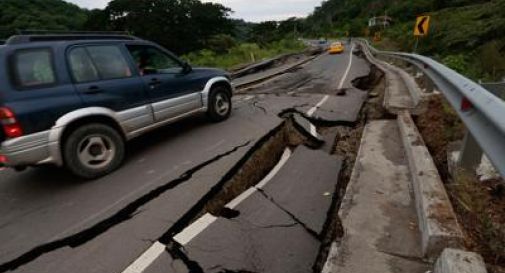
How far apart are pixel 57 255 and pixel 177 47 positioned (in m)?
51.9

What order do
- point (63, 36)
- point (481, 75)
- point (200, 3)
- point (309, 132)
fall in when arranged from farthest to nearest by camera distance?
1. point (200, 3)
2. point (481, 75)
3. point (309, 132)
4. point (63, 36)

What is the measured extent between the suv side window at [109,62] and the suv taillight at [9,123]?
52.0 inches

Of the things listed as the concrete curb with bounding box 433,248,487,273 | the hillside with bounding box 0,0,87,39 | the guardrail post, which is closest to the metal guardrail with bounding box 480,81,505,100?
the guardrail post

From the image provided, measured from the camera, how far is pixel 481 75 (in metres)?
11.4

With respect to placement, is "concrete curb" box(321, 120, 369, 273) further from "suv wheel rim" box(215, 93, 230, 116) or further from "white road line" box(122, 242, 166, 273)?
"suv wheel rim" box(215, 93, 230, 116)

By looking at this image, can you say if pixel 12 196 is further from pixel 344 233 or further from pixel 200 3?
pixel 200 3

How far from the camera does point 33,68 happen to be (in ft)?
13.3

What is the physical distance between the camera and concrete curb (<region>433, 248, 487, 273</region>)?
1875 mm

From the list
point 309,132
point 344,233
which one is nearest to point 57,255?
point 344,233

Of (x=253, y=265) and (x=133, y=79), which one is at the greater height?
(x=133, y=79)

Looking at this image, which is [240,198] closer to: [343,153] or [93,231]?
[93,231]

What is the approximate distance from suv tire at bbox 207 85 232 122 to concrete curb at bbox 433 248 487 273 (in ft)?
17.7

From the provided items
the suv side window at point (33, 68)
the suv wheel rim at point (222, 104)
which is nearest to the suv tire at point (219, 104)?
the suv wheel rim at point (222, 104)

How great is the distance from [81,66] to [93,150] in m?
1.23
